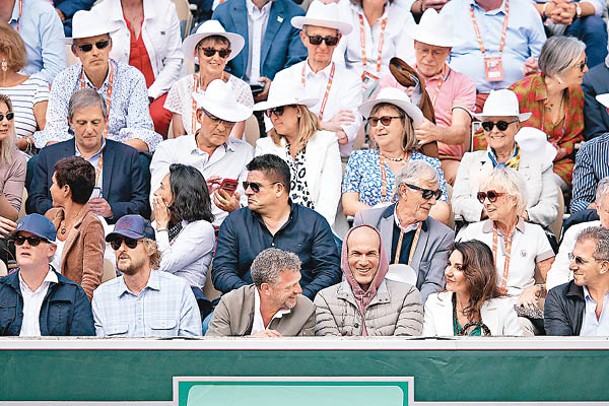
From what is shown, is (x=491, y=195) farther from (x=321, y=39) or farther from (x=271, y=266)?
(x=321, y=39)

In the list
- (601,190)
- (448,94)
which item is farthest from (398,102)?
(601,190)

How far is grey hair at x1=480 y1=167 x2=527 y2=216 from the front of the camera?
7.56 m

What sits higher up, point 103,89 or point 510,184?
point 103,89

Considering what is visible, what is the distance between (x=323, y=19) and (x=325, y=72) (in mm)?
381

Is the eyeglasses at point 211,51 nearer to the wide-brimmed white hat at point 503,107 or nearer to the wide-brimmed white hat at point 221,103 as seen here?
the wide-brimmed white hat at point 221,103

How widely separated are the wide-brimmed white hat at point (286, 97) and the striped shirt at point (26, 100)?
1671mm

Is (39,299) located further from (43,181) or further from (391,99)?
(391,99)

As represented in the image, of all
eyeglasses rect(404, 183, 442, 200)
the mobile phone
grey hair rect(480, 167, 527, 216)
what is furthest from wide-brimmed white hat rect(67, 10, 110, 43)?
grey hair rect(480, 167, 527, 216)

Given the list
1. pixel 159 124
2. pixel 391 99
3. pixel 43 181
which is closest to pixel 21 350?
pixel 43 181

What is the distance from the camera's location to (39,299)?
21.7 feet

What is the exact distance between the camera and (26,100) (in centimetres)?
900

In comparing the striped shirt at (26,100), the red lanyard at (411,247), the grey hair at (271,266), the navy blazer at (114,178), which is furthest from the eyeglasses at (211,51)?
the grey hair at (271,266)

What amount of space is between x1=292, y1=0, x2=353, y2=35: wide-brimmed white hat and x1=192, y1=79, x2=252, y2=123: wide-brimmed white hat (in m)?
0.80

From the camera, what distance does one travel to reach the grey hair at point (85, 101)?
8.25 metres
